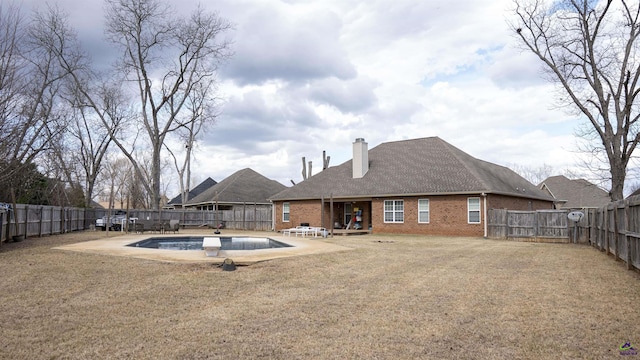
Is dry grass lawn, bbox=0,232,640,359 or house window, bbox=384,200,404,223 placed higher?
house window, bbox=384,200,404,223

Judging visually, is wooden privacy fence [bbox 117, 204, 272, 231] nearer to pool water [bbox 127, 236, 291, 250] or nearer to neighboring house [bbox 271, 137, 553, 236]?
neighboring house [bbox 271, 137, 553, 236]

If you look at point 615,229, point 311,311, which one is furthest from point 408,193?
point 311,311

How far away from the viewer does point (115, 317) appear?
244 inches

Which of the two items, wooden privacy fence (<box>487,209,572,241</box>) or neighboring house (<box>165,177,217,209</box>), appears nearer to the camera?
wooden privacy fence (<box>487,209,572,241</box>)

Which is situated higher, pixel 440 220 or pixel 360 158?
pixel 360 158

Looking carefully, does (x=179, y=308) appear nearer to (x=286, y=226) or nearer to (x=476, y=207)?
(x=476, y=207)

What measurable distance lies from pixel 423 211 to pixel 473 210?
111 inches

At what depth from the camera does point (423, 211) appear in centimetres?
2498

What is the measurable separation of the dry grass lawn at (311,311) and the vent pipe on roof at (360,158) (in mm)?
18590

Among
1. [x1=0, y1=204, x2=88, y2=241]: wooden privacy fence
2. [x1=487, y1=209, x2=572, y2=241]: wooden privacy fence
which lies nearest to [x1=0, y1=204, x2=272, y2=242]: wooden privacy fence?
[x1=0, y1=204, x2=88, y2=241]: wooden privacy fence

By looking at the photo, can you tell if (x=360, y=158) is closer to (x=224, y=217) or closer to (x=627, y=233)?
(x=224, y=217)

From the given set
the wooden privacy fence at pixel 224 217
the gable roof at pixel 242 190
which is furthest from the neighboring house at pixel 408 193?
the gable roof at pixel 242 190

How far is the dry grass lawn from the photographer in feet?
16.3

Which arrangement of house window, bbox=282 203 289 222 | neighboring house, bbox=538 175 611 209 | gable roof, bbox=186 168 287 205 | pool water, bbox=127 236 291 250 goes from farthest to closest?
neighboring house, bbox=538 175 611 209 < gable roof, bbox=186 168 287 205 < house window, bbox=282 203 289 222 < pool water, bbox=127 236 291 250
